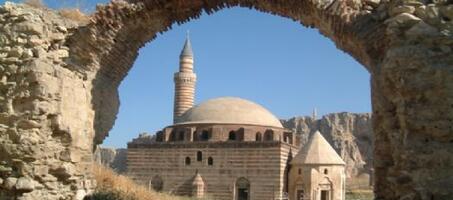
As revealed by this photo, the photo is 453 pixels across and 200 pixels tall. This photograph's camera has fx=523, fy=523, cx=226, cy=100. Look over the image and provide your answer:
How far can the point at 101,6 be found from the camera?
6.74 meters

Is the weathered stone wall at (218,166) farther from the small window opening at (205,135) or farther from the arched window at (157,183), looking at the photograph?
the small window opening at (205,135)

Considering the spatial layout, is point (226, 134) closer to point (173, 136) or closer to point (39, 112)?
point (173, 136)

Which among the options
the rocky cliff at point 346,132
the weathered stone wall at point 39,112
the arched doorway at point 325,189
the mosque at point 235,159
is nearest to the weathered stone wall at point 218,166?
the mosque at point 235,159

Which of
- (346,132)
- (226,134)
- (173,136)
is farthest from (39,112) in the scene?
(346,132)

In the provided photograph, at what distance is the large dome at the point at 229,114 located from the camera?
113ft

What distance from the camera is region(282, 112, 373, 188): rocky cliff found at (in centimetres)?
5497

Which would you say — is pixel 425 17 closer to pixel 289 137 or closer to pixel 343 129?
pixel 289 137

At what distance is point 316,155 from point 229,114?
673cm

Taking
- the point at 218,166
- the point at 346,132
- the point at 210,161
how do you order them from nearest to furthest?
1. the point at 218,166
2. the point at 210,161
3. the point at 346,132

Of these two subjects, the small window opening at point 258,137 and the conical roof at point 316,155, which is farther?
the small window opening at point 258,137

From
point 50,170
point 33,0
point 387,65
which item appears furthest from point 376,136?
point 33,0

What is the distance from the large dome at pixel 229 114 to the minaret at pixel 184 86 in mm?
4387

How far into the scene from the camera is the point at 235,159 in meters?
32.0

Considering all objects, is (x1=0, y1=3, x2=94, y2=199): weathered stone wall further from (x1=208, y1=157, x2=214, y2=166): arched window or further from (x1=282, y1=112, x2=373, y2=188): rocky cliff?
(x1=282, y1=112, x2=373, y2=188): rocky cliff
